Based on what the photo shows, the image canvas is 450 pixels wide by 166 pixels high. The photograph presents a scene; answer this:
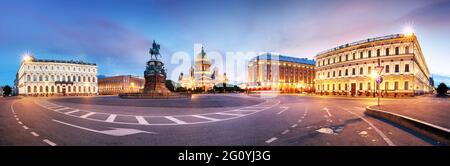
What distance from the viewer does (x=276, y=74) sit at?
117 m

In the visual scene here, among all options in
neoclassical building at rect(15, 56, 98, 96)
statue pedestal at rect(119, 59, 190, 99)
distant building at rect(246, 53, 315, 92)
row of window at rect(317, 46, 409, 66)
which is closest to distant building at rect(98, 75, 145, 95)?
neoclassical building at rect(15, 56, 98, 96)

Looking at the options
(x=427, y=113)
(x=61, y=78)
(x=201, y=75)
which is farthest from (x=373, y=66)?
(x=61, y=78)

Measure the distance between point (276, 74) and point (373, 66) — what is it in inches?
2603

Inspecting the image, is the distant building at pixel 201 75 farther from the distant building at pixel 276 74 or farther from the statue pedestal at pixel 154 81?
the statue pedestal at pixel 154 81

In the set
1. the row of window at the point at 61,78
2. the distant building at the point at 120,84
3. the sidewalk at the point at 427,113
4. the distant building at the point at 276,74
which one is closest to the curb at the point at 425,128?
the sidewalk at the point at 427,113

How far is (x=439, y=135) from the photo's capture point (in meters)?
6.36

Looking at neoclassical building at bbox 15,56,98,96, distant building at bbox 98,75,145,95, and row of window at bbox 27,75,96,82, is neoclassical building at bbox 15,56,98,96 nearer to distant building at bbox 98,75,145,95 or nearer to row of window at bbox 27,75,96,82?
row of window at bbox 27,75,96,82

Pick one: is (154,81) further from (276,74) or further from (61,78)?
(276,74)

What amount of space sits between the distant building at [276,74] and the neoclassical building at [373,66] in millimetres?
48520

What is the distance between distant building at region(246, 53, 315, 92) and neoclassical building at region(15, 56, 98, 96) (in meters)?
95.2

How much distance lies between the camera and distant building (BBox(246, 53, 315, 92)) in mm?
116250

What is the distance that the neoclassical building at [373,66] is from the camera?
46.5m

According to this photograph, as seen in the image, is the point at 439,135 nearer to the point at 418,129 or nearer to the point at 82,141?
the point at 418,129
